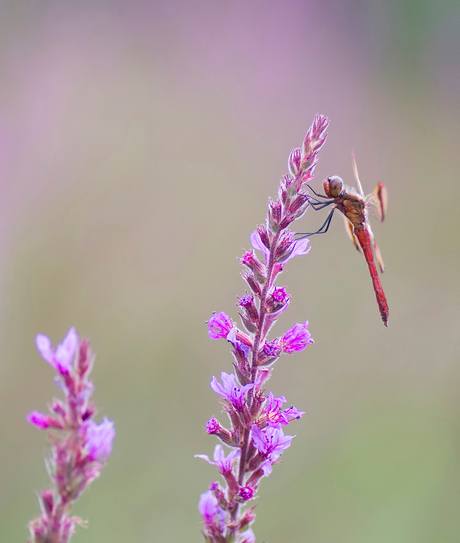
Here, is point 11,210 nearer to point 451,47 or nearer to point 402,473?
point 402,473

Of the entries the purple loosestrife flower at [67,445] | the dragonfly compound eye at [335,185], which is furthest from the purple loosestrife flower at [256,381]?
the dragonfly compound eye at [335,185]

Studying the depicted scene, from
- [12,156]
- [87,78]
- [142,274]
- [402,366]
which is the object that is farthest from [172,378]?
[87,78]

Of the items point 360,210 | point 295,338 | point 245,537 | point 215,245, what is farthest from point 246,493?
point 215,245

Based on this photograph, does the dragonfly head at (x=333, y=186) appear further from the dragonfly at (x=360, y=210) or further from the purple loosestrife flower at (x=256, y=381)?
the purple loosestrife flower at (x=256, y=381)

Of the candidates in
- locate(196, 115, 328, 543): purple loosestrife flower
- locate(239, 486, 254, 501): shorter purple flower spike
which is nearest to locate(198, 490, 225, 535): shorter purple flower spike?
locate(196, 115, 328, 543): purple loosestrife flower

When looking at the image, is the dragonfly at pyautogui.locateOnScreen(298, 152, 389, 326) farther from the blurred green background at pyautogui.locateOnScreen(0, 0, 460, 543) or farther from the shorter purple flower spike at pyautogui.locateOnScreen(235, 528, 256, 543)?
the blurred green background at pyautogui.locateOnScreen(0, 0, 460, 543)

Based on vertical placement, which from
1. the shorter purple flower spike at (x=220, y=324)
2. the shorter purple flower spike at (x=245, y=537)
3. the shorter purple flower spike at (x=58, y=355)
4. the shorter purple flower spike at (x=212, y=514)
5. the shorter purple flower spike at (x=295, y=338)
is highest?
the shorter purple flower spike at (x=220, y=324)

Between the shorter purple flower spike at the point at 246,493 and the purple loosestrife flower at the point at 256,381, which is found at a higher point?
the purple loosestrife flower at the point at 256,381
